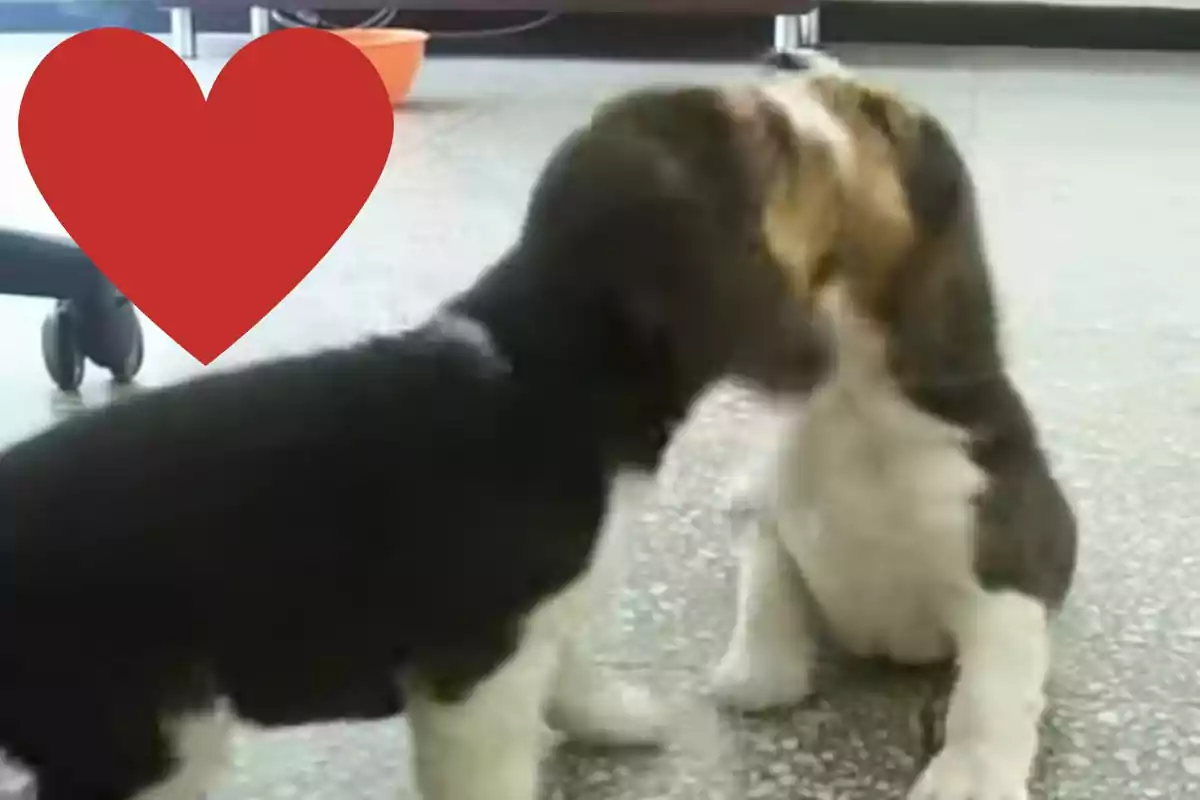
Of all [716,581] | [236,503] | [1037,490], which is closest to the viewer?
[236,503]

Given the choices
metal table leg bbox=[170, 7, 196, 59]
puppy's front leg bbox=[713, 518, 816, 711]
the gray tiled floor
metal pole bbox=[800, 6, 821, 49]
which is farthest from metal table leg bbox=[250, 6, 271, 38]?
puppy's front leg bbox=[713, 518, 816, 711]

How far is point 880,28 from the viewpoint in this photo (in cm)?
509

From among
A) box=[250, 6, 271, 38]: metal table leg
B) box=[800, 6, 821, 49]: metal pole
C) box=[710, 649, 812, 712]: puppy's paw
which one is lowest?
box=[800, 6, 821, 49]: metal pole

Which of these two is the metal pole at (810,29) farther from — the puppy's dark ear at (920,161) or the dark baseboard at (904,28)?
the puppy's dark ear at (920,161)

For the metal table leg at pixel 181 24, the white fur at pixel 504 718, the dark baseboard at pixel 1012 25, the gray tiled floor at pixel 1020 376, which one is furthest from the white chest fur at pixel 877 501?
the dark baseboard at pixel 1012 25

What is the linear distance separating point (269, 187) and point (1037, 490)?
641 millimetres

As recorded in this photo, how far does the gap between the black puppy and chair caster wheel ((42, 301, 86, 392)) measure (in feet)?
3.20

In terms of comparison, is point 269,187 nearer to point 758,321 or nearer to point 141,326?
point 758,321

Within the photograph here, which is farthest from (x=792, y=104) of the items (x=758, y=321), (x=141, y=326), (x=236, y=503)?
(x=141, y=326)

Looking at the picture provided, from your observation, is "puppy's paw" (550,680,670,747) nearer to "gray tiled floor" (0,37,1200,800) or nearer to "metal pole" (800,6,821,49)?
"gray tiled floor" (0,37,1200,800)

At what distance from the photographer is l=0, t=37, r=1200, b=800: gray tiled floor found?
128 cm

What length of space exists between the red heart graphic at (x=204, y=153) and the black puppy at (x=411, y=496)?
0.19 meters

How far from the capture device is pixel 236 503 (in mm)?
953

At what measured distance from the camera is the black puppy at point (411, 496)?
936 mm
